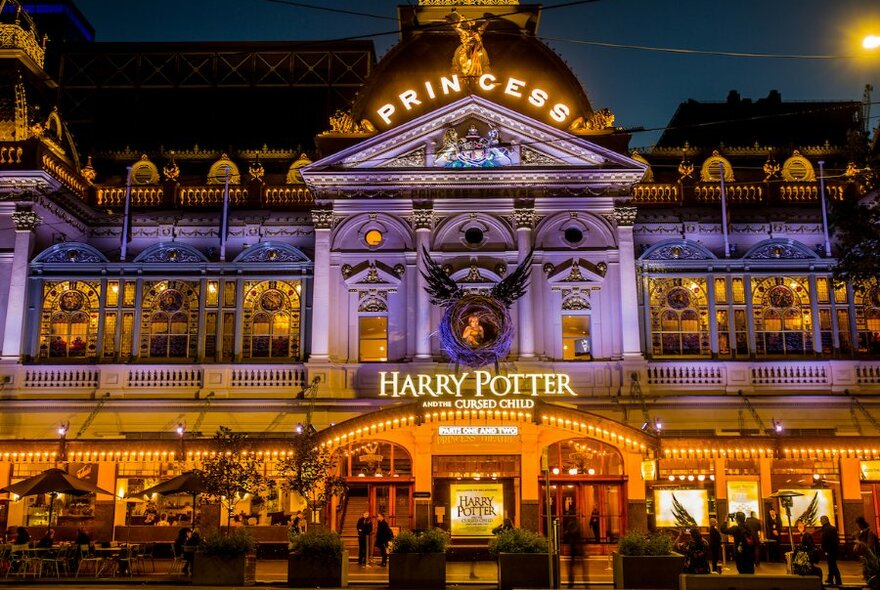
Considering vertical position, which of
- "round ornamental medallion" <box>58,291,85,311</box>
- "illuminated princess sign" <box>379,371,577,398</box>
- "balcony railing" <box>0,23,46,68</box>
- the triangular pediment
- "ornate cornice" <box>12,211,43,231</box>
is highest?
"balcony railing" <box>0,23,46,68</box>

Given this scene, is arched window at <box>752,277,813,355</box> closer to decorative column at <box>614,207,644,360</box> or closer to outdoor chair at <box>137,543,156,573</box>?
decorative column at <box>614,207,644,360</box>

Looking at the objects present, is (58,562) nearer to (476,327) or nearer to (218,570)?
(218,570)

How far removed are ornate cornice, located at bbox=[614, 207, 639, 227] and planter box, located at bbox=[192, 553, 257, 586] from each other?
18976mm

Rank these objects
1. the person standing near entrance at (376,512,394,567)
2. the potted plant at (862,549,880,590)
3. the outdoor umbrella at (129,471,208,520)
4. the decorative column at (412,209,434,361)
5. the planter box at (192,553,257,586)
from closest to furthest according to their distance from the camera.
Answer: the potted plant at (862,549,880,590) → the planter box at (192,553,257,586) → the outdoor umbrella at (129,471,208,520) → the person standing near entrance at (376,512,394,567) → the decorative column at (412,209,434,361)

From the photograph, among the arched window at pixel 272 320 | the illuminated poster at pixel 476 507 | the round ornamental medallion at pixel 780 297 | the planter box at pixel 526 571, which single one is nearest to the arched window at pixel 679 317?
the round ornamental medallion at pixel 780 297

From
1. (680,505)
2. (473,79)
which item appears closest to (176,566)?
(680,505)

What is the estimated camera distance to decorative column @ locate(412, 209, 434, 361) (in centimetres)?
3459

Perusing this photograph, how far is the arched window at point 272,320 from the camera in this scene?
3562 cm

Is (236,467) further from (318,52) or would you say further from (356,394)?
(318,52)

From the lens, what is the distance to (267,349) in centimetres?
3566

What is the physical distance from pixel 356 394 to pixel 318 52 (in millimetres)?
22726

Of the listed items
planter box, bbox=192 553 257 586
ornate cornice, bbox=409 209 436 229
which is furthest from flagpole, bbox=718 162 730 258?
planter box, bbox=192 553 257 586

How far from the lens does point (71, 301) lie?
117 ft

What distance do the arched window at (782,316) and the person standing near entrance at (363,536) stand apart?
52.5ft
